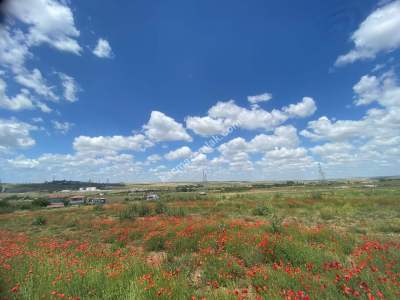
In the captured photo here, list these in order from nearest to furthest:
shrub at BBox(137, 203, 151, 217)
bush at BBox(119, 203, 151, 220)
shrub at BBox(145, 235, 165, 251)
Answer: shrub at BBox(145, 235, 165, 251), bush at BBox(119, 203, 151, 220), shrub at BBox(137, 203, 151, 217)

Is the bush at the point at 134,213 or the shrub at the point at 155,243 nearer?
the shrub at the point at 155,243

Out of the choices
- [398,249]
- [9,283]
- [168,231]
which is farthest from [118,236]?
[398,249]

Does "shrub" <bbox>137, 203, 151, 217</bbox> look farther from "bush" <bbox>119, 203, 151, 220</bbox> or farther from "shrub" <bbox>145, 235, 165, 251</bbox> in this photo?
"shrub" <bbox>145, 235, 165, 251</bbox>

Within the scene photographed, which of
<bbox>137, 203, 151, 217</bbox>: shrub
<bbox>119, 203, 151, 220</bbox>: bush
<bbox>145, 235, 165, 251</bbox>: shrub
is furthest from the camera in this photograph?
<bbox>137, 203, 151, 217</bbox>: shrub

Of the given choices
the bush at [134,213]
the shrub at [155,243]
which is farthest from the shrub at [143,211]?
the shrub at [155,243]

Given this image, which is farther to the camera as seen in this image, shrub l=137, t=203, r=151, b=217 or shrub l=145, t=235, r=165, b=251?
shrub l=137, t=203, r=151, b=217

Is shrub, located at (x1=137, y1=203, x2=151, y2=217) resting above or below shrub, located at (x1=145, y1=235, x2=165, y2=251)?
above

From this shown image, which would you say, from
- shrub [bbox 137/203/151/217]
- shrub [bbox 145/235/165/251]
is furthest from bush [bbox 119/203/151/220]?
shrub [bbox 145/235/165/251]

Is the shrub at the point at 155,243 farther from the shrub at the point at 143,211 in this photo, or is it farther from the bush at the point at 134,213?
the shrub at the point at 143,211

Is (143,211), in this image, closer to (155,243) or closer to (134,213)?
(134,213)

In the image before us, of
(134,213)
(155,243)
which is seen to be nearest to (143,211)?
(134,213)

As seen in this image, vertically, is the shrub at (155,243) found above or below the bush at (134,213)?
below

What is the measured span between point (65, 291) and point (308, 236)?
25.1 ft

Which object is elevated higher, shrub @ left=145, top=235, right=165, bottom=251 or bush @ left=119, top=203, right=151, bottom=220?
bush @ left=119, top=203, right=151, bottom=220
